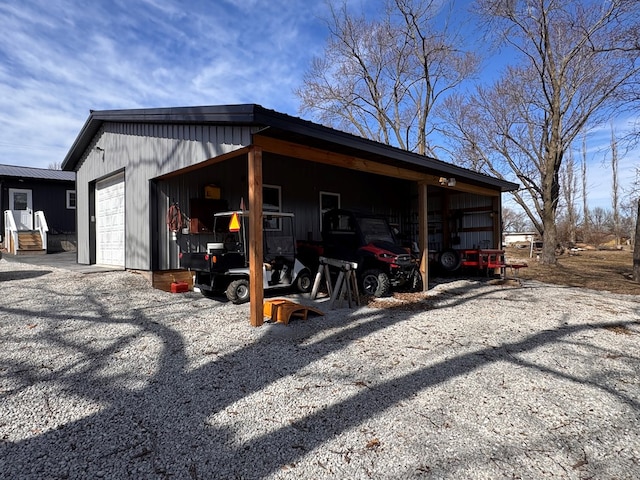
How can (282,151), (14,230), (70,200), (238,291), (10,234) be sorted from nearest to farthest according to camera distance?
(282,151) < (238,291) < (14,230) < (10,234) < (70,200)

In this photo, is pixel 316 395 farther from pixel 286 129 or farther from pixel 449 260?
pixel 449 260

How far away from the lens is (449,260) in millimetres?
11156

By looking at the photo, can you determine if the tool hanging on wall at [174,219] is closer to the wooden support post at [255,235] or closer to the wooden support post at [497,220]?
the wooden support post at [255,235]

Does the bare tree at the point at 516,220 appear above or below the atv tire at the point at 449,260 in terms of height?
above

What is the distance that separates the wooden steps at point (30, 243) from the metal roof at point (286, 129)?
6469 mm

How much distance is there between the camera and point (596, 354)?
162 inches

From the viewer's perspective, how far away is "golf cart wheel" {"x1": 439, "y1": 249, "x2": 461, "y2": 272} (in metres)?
10.9

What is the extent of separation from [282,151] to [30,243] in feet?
45.2

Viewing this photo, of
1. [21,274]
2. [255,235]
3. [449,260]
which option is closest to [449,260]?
[449,260]

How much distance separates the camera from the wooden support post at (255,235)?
4996 millimetres

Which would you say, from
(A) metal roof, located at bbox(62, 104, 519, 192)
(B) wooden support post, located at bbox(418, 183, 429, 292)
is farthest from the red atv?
(A) metal roof, located at bbox(62, 104, 519, 192)

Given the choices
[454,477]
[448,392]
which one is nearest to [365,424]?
[454,477]

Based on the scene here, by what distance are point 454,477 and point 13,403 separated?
3.16 m

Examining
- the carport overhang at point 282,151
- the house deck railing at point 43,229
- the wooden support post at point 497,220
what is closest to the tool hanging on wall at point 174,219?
the carport overhang at point 282,151
